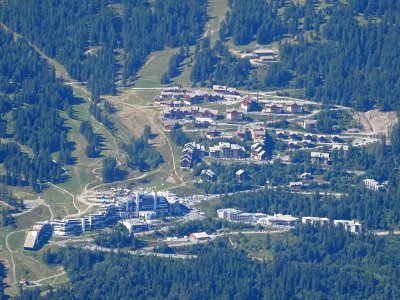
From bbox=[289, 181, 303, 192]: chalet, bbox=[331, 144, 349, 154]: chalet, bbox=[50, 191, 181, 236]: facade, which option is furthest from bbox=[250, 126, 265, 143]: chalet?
bbox=[50, 191, 181, 236]: facade

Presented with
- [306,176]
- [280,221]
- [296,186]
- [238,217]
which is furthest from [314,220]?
[306,176]

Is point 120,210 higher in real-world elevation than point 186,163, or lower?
lower

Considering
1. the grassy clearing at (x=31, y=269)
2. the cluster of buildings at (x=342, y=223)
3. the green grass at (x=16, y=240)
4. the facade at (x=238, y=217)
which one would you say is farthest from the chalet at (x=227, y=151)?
the grassy clearing at (x=31, y=269)

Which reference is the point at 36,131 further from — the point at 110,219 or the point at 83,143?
the point at 110,219

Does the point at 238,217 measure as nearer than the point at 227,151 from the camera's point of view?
Yes

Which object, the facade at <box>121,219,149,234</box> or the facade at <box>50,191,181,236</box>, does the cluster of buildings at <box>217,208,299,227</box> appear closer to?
the facade at <box>50,191,181,236</box>

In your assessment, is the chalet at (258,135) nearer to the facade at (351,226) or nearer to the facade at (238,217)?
the facade at (238,217)

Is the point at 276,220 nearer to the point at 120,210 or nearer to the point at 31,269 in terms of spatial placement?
the point at 120,210
